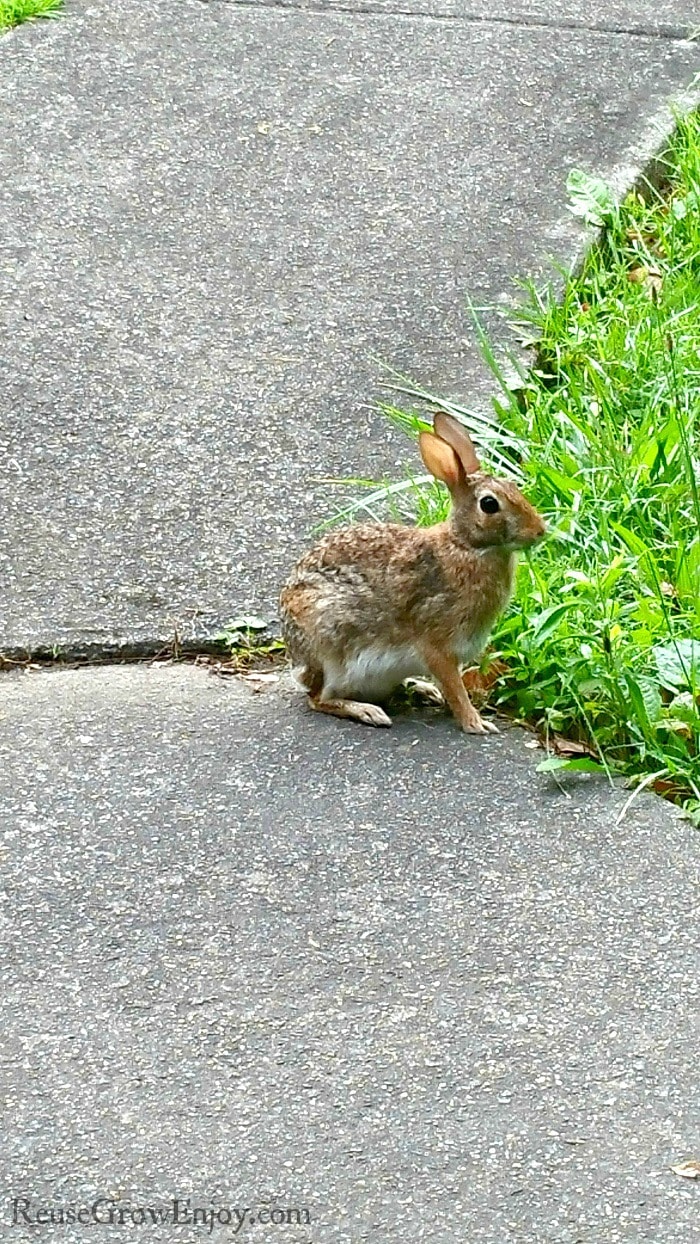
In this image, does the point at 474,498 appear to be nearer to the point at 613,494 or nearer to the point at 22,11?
the point at 613,494

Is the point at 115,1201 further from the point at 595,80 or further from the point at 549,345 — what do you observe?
the point at 595,80

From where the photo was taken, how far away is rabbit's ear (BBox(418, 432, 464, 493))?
4.12 metres

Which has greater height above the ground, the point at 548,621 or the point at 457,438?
the point at 457,438

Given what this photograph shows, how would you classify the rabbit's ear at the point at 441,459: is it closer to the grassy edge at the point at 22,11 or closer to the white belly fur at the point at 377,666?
the white belly fur at the point at 377,666

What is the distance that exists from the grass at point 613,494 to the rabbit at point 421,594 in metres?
0.18

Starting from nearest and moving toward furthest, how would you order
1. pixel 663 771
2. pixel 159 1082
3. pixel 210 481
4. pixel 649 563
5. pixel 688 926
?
pixel 159 1082 → pixel 688 926 → pixel 663 771 → pixel 649 563 → pixel 210 481

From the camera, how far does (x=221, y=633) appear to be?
176 inches

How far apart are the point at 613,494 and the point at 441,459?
77 centimetres

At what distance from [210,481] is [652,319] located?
1524 mm

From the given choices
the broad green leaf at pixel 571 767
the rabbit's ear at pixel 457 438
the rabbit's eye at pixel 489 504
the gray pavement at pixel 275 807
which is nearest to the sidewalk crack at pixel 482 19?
the gray pavement at pixel 275 807

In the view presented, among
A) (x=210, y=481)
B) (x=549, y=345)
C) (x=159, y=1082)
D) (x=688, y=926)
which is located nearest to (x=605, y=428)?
(x=549, y=345)

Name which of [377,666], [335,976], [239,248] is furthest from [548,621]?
[239,248]

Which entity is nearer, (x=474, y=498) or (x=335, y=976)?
(x=335, y=976)

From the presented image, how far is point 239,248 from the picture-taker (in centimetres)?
616
